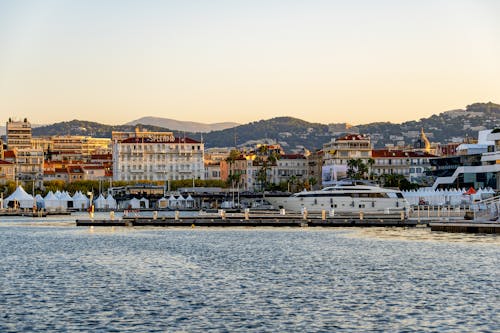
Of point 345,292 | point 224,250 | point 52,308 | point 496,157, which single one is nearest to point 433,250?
point 224,250

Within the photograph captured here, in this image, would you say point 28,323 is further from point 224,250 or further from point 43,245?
point 43,245

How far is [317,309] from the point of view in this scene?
114 feet

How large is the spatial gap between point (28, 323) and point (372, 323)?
11.6m

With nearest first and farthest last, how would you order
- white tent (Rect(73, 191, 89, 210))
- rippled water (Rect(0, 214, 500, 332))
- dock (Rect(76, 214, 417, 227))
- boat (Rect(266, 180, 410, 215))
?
rippled water (Rect(0, 214, 500, 332)) → dock (Rect(76, 214, 417, 227)) → boat (Rect(266, 180, 410, 215)) → white tent (Rect(73, 191, 89, 210))

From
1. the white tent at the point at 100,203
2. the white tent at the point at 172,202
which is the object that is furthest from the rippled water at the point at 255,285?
the white tent at the point at 172,202

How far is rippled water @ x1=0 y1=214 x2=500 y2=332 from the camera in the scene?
3209cm

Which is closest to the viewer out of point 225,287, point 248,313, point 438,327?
point 438,327

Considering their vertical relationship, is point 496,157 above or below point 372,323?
above

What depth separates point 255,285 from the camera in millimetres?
42125

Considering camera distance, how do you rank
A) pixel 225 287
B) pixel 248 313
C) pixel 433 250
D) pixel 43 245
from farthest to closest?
pixel 43 245, pixel 433 250, pixel 225 287, pixel 248 313

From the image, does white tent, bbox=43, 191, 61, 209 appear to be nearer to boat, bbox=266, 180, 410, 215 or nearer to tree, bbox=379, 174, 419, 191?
tree, bbox=379, 174, 419, 191

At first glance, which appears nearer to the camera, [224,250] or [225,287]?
[225,287]

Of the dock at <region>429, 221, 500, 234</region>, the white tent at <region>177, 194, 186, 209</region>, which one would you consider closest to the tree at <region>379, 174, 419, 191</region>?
the white tent at <region>177, 194, 186, 209</region>

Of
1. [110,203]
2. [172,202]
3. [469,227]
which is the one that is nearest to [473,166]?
[172,202]
